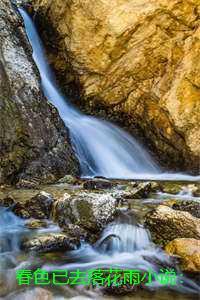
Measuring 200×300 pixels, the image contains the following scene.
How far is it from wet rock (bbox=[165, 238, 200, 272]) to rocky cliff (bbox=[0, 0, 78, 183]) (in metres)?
4.15

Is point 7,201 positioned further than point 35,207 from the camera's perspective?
Yes

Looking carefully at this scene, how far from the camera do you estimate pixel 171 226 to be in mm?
5406

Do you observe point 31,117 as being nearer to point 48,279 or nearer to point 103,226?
point 103,226

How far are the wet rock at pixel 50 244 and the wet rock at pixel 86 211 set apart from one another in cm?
40

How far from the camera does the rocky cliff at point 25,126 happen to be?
8.65 m

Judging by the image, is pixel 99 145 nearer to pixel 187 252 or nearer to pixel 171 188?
pixel 171 188

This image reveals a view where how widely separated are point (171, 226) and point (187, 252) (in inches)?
20.7

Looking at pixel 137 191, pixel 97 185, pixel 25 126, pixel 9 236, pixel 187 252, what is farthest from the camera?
pixel 25 126

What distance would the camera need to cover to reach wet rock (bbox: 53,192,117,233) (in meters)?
5.71

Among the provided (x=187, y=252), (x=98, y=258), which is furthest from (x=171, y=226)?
(x=98, y=258)

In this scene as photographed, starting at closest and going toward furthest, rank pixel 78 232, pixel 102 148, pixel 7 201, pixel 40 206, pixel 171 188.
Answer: pixel 78 232, pixel 40 206, pixel 7 201, pixel 171 188, pixel 102 148

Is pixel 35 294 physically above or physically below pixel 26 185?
below

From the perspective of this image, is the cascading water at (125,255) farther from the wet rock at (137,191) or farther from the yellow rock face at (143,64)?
the yellow rock face at (143,64)

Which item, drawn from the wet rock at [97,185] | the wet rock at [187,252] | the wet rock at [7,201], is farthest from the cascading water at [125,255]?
the wet rock at [97,185]
